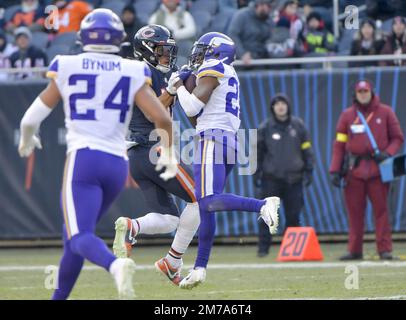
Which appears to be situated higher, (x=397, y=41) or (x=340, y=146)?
(x=397, y=41)

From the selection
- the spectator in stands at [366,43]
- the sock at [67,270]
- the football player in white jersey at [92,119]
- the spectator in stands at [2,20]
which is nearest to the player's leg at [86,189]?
the football player in white jersey at [92,119]

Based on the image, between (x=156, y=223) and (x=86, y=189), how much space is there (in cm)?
231

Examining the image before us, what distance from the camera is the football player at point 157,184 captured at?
8734 millimetres

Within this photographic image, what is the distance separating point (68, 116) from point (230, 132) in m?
2.28

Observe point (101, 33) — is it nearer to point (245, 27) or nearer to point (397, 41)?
point (245, 27)

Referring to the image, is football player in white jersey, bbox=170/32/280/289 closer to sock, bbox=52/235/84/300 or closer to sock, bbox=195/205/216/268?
sock, bbox=195/205/216/268

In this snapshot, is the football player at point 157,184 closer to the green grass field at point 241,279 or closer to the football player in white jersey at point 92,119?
the green grass field at point 241,279

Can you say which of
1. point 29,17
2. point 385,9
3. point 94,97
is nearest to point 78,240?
point 94,97

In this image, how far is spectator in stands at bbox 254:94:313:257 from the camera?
506 inches

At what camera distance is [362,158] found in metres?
12.2

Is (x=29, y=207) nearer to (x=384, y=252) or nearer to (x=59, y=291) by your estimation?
(x=384, y=252)

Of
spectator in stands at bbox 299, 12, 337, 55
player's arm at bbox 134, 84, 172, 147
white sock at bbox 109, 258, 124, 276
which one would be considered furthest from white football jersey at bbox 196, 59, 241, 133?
spectator in stands at bbox 299, 12, 337, 55
